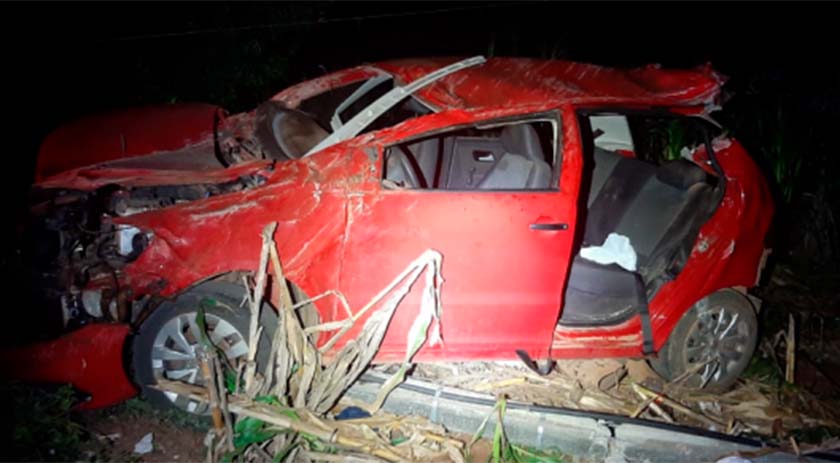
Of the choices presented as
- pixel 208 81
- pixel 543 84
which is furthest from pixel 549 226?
pixel 208 81

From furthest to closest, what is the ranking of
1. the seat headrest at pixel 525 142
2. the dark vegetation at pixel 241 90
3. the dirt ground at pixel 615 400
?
the dark vegetation at pixel 241 90, the seat headrest at pixel 525 142, the dirt ground at pixel 615 400

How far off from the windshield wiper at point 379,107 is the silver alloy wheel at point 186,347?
3.44ft

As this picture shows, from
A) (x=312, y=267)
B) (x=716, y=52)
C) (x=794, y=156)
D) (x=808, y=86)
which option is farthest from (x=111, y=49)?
(x=716, y=52)

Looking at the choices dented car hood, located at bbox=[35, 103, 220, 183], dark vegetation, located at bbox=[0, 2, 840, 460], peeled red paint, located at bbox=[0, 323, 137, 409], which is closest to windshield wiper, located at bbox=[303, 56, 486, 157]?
dented car hood, located at bbox=[35, 103, 220, 183]

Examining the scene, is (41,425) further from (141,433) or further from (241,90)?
(241,90)

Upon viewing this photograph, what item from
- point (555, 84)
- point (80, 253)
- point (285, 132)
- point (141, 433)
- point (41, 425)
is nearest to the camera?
point (41, 425)

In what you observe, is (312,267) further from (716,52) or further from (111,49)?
(716,52)

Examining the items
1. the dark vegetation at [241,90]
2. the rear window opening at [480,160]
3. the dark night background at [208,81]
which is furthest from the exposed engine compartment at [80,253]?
the dark night background at [208,81]

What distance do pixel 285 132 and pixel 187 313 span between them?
1.33 meters

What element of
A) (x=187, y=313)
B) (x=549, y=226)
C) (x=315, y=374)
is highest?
(x=549, y=226)

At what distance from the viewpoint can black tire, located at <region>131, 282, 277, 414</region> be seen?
3.08 m

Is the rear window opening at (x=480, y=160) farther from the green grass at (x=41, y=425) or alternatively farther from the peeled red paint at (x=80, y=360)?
the green grass at (x=41, y=425)

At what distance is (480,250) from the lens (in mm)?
3184

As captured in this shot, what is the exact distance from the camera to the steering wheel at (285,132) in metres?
3.70
